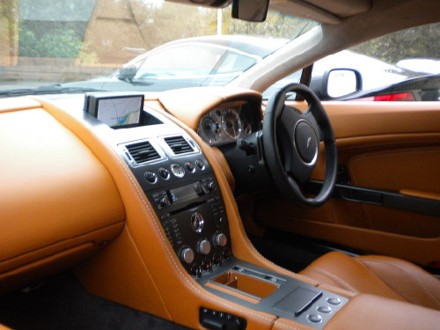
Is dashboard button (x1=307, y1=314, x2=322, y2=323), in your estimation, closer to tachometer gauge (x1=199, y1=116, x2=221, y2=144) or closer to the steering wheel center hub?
the steering wheel center hub

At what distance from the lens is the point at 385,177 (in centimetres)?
298

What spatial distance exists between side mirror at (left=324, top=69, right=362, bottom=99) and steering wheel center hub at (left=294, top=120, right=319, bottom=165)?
2.87 feet

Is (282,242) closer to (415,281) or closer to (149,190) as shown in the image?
(415,281)

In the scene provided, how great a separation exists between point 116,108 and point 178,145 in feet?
0.95

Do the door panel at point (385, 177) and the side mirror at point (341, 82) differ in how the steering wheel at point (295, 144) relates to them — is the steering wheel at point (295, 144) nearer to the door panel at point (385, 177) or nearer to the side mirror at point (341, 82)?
the door panel at point (385, 177)

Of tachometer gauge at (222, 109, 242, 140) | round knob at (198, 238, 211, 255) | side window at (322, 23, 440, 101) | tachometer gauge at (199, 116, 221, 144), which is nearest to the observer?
round knob at (198, 238, 211, 255)

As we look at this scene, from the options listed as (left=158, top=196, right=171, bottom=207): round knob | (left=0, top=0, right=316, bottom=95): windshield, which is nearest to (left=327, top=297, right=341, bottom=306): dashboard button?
(left=158, top=196, right=171, bottom=207): round knob

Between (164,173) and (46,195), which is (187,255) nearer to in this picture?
(164,173)

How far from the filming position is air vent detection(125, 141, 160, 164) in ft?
7.16

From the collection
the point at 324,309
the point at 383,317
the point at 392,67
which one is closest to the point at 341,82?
the point at 392,67

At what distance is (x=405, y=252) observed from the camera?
114 inches

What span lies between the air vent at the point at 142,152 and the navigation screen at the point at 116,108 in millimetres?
136

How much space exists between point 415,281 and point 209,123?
1119 mm

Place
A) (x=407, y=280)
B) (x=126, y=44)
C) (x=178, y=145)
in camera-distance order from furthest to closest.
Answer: (x=126, y=44) → (x=178, y=145) → (x=407, y=280)
